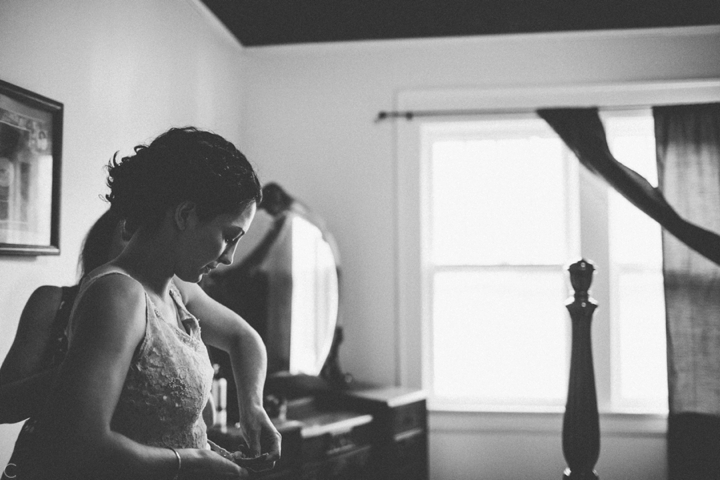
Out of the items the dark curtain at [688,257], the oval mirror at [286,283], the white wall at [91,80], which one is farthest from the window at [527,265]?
the white wall at [91,80]

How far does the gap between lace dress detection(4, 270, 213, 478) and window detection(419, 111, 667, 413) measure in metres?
2.66

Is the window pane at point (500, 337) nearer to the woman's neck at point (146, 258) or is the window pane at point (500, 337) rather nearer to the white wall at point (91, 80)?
the white wall at point (91, 80)

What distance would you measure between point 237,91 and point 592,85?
2.08 meters

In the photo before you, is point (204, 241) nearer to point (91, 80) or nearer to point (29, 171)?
point (29, 171)

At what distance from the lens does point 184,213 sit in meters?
1.04

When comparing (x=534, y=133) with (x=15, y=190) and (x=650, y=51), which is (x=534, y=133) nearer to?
(x=650, y=51)

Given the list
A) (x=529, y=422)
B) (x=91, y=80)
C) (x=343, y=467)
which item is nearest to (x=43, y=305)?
(x=91, y=80)

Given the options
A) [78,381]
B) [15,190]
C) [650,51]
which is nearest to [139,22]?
[15,190]

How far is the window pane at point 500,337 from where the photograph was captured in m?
3.58

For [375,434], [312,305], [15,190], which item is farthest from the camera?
[312,305]

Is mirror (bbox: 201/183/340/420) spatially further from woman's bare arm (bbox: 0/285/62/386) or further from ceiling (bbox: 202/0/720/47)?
woman's bare arm (bbox: 0/285/62/386)

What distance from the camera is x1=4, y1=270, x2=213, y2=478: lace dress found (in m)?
0.96

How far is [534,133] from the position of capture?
3674mm

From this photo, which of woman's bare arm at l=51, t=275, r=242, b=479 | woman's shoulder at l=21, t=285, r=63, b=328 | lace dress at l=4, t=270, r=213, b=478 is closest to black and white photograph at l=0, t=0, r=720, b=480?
woman's shoulder at l=21, t=285, r=63, b=328
